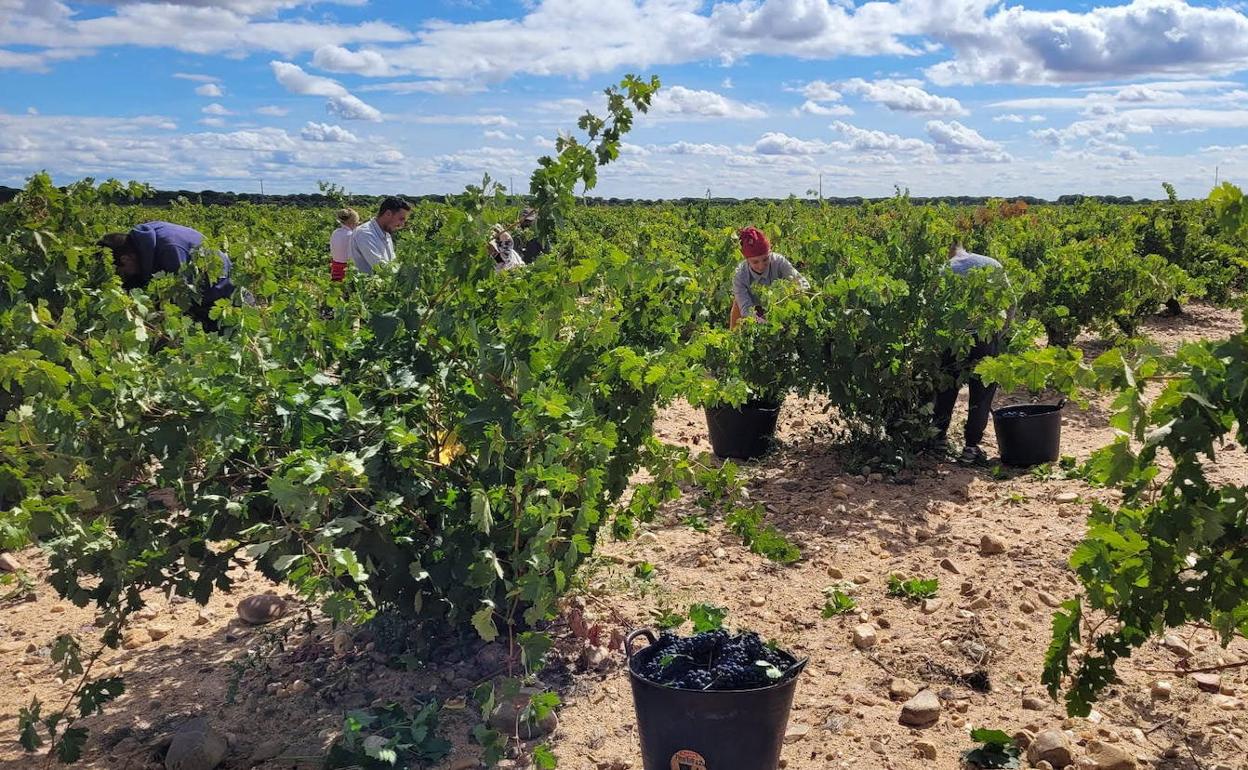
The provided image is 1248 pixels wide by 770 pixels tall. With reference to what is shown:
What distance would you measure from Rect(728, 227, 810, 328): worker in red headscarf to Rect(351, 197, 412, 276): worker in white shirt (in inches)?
103

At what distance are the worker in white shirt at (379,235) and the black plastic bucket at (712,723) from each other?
528cm

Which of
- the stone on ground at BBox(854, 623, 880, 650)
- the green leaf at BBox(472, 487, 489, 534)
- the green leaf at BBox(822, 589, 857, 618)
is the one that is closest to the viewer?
the green leaf at BBox(472, 487, 489, 534)

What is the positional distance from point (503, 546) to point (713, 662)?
2.38 feet

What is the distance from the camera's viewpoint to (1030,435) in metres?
6.45

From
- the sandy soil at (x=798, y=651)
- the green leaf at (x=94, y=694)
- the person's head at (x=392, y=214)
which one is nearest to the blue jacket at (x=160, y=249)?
the person's head at (x=392, y=214)

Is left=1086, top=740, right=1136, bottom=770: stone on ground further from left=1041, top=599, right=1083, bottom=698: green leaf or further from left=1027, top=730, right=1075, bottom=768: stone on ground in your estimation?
left=1041, top=599, right=1083, bottom=698: green leaf

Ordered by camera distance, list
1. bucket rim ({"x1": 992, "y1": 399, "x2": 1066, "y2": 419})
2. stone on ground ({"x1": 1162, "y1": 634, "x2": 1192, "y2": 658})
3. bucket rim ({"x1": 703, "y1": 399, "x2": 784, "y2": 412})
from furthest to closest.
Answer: bucket rim ({"x1": 703, "y1": 399, "x2": 784, "y2": 412}) → bucket rim ({"x1": 992, "y1": 399, "x2": 1066, "y2": 419}) → stone on ground ({"x1": 1162, "y1": 634, "x2": 1192, "y2": 658})

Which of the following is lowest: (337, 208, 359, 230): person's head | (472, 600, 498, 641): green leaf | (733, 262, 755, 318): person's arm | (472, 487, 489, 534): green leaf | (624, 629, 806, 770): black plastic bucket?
(624, 629, 806, 770): black plastic bucket

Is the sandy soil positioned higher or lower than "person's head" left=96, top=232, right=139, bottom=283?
lower

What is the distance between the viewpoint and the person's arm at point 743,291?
285 inches

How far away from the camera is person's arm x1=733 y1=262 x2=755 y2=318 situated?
285 inches

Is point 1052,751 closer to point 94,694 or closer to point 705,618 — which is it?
point 705,618

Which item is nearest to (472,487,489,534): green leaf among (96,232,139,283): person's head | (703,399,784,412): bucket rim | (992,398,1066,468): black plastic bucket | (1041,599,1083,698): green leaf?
(1041,599,1083,698): green leaf

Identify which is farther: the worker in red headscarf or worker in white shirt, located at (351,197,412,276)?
worker in white shirt, located at (351,197,412,276)
